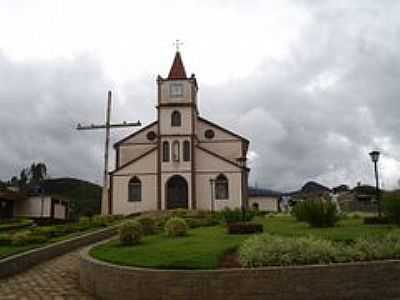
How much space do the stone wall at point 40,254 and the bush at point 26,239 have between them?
3.66ft

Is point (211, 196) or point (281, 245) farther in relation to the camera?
point (211, 196)

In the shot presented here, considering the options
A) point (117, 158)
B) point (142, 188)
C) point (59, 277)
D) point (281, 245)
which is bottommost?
point (59, 277)

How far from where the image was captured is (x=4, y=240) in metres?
18.2

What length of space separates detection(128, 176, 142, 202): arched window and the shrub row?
3239 cm

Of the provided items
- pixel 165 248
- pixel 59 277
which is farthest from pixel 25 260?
pixel 165 248

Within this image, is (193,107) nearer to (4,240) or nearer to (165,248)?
(4,240)

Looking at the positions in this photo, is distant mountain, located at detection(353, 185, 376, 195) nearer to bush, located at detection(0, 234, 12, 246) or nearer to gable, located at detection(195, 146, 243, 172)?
gable, located at detection(195, 146, 243, 172)

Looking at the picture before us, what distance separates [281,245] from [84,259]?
15.7 feet

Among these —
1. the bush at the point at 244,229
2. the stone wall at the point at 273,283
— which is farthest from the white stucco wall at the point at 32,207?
the stone wall at the point at 273,283

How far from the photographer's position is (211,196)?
4225 cm

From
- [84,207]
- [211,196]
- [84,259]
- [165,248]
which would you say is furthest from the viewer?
[84,207]

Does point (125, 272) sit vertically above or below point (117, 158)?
below

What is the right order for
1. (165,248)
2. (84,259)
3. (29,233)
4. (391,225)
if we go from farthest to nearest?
(29,233) < (391,225) < (165,248) < (84,259)

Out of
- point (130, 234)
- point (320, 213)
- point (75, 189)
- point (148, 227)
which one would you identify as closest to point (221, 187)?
point (148, 227)
